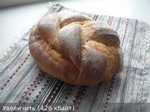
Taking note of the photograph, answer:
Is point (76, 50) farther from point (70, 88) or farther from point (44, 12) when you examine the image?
point (44, 12)

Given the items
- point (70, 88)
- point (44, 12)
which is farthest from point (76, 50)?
point (44, 12)

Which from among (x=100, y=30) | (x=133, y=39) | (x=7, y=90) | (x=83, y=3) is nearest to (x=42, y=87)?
(x=7, y=90)

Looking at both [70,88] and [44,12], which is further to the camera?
[44,12]

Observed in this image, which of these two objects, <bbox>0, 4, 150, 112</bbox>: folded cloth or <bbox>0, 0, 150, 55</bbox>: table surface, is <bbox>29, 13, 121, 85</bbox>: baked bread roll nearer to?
<bbox>0, 4, 150, 112</bbox>: folded cloth

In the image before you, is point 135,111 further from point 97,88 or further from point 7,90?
point 7,90

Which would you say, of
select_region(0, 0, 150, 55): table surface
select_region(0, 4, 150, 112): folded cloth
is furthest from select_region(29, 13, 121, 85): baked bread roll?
select_region(0, 0, 150, 55): table surface

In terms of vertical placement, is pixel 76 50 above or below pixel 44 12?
above
